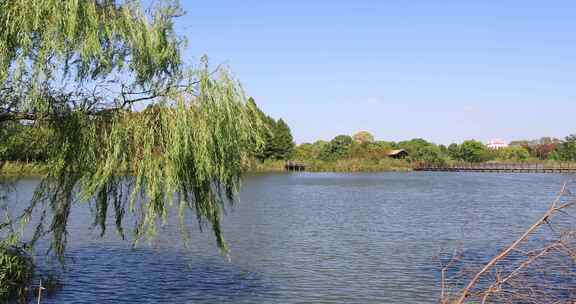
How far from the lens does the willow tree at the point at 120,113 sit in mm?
8992

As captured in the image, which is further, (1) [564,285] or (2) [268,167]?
(2) [268,167]

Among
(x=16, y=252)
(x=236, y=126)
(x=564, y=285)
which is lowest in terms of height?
(x=564, y=285)

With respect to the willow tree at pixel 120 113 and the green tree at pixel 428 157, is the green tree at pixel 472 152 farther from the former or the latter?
the willow tree at pixel 120 113

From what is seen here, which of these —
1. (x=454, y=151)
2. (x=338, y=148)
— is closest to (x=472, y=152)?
(x=454, y=151)

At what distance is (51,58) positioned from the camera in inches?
357


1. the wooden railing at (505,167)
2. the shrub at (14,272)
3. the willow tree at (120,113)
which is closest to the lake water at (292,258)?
the shrub at (14,272)

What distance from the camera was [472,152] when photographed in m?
128

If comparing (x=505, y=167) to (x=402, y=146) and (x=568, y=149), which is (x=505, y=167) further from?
(x=402, y=146)

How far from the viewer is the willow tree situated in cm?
899

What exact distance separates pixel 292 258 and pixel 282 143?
7939 cm

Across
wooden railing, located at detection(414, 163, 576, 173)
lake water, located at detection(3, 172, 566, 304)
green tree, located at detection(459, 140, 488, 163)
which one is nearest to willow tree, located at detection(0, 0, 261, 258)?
lake water, located at detection(3, 172, 566, 304)

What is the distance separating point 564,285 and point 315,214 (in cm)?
1916

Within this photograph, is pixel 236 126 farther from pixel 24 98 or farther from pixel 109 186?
pixel 24 98

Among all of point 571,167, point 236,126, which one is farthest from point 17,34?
point 571,167
